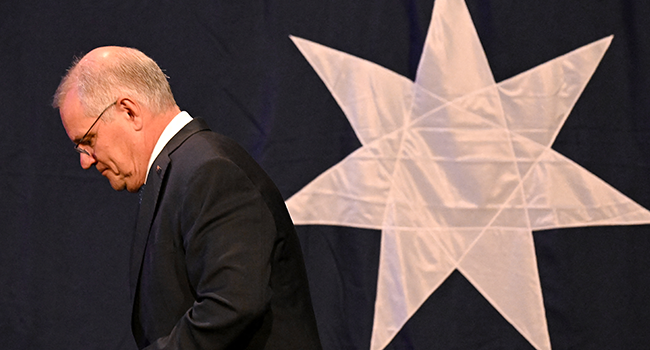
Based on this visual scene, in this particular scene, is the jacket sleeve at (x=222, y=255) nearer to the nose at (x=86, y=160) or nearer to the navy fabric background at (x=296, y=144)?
the nose at (x=86, y=160)

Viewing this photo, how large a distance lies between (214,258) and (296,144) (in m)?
1.06

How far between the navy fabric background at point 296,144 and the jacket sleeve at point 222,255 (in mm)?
987

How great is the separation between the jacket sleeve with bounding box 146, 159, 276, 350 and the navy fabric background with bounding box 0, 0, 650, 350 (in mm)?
987

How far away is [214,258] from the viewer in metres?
0.97

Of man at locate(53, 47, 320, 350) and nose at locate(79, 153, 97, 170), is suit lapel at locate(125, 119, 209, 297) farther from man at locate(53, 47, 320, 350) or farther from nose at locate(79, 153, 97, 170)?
nose at locate(79, 153, 97, 170)

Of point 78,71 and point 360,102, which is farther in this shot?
point 360,102

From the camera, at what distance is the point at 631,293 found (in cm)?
197

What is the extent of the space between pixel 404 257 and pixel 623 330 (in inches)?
26.5

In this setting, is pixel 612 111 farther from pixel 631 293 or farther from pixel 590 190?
pixel 631 293

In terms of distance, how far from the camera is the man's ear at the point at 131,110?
113 centimetres

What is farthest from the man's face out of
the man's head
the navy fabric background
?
the navy fabric background

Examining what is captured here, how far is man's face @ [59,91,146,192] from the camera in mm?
1148

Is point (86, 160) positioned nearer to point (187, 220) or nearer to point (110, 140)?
point (110, 140)

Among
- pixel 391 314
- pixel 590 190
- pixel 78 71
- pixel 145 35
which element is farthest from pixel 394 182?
pixel 78 71
